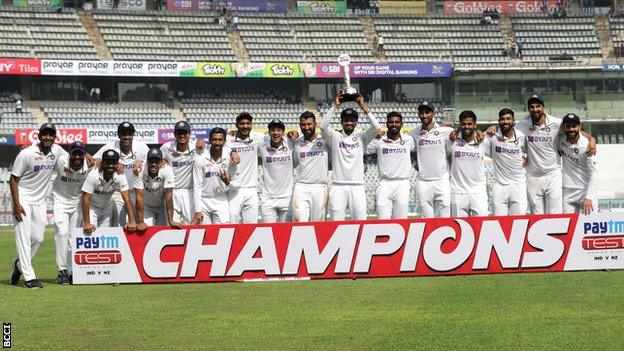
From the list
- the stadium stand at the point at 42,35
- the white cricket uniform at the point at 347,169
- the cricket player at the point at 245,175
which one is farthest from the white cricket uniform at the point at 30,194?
the stadium stand at the point at 42,35

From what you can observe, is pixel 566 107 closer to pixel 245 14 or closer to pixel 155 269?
pixel 245 14

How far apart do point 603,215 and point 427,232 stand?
2558 mm

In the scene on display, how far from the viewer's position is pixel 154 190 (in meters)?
14.5

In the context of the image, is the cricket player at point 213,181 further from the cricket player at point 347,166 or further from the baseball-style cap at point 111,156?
the baseball-style cap at point 111,156

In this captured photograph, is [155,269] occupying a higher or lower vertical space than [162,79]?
lower

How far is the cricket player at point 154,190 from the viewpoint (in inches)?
557

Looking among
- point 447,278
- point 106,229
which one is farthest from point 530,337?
point 106,229

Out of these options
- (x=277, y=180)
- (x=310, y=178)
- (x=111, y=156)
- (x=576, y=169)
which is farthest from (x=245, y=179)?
(x=576, y=169)

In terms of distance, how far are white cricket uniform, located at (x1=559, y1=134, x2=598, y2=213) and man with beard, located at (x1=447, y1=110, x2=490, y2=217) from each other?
1.21m

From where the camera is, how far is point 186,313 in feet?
34.7

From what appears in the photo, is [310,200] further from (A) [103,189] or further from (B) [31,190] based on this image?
(B) [31,190]

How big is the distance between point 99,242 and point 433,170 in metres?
5.21

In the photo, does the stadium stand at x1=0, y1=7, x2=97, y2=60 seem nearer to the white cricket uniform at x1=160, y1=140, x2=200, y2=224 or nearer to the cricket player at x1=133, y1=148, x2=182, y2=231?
the white cricket uniform at x1=160, y1=140, x2=200, y2=224

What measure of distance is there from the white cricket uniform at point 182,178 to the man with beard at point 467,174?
3.97m
